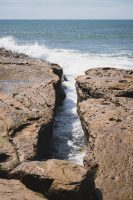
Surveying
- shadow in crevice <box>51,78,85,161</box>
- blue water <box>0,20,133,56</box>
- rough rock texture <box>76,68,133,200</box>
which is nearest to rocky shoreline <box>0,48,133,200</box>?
rough rock texture <box>76,68,133,200</box>

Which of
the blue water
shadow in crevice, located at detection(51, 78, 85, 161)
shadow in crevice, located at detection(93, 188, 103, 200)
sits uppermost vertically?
shadow in crevice, located at detection(93, 188, 103, 200)

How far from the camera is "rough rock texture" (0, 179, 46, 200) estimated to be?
4374mm

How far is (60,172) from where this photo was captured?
15.1 feet

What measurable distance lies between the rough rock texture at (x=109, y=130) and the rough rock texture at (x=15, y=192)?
1.06 m

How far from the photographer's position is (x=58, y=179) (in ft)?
14.9

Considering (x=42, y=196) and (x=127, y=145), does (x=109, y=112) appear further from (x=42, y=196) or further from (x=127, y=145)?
(x=42, y=196)

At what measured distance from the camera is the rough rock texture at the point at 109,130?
5.39 metres

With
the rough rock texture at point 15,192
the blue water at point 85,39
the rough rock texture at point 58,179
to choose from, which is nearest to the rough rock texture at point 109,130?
the rough rock texture at point 58,179

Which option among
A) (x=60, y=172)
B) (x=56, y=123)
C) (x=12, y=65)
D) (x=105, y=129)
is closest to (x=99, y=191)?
(x=60, y=172)

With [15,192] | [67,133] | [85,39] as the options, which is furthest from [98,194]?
[85,39]

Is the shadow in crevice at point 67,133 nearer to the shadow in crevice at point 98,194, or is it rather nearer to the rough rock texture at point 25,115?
the rough rock texture at point 25,115

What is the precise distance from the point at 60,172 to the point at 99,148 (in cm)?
166

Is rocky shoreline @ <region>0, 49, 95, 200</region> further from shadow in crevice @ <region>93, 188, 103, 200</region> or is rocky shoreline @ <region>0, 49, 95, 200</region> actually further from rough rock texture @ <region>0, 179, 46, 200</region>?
shadow in crevice @ <region>93, 188, 103, 200</region>

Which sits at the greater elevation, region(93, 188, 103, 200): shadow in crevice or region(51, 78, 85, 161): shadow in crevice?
region(93, 188, 103, 200): shadow in crevice
